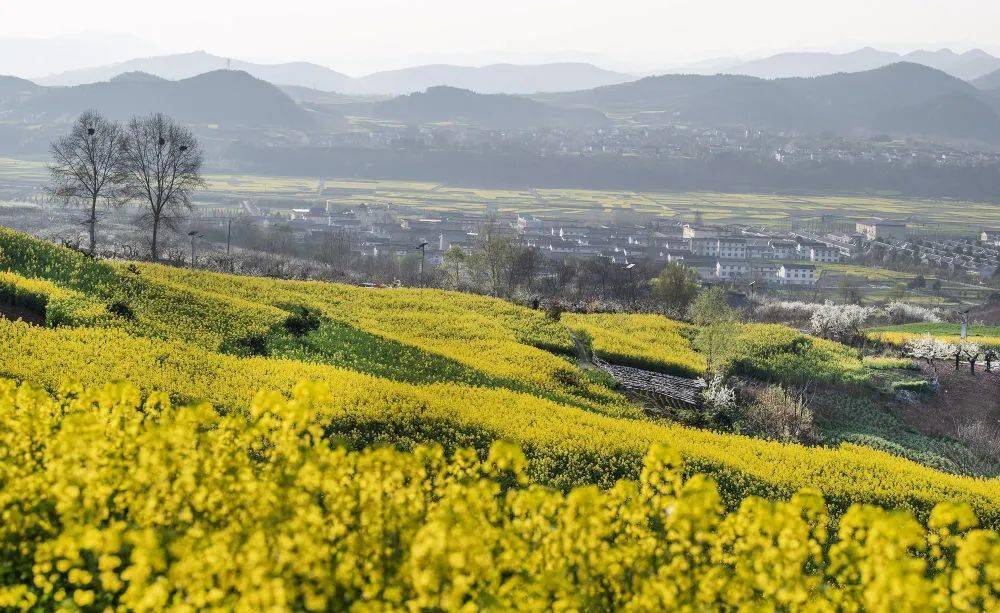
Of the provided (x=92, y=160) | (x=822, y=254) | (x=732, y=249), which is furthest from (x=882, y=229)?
(x=92, y=160)

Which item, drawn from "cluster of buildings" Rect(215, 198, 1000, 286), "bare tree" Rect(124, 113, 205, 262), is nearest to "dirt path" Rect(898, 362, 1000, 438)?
"bare tree" Rect(124, 113, 205, 262)

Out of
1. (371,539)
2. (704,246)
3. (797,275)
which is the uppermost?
(371,539)

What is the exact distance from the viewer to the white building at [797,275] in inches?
3976

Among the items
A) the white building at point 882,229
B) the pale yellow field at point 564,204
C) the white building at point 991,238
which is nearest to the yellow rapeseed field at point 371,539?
the white building at point 882,229

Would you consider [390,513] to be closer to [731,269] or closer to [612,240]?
[731,269]

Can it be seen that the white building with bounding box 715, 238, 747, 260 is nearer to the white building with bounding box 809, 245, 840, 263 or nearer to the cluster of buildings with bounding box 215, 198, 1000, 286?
the cluster of buildings with bounding box 215, 198, 1000, 286

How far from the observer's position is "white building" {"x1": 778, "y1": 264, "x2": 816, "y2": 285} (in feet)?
331

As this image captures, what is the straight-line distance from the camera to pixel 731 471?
14336 mm

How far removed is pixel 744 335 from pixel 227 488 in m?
29.0

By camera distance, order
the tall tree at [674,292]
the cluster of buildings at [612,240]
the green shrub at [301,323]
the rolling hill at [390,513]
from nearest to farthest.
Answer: the rolling hill at [390,513] → the green shrub at [301,323] → the tall tree at [674,292] → the cluster of buildings at [612,240]

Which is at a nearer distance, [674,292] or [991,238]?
[674,292]

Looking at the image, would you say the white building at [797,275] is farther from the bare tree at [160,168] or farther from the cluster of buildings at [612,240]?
the bare tree at [160,168]

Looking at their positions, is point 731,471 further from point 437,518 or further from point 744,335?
point 744,335

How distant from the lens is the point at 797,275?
4028 inches
